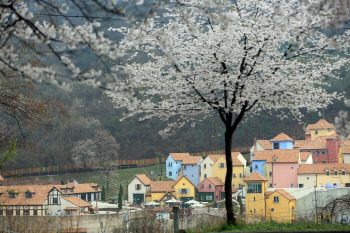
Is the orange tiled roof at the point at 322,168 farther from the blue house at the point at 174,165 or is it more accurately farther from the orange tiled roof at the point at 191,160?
the blue house at the point at 174,165

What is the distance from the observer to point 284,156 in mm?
38062

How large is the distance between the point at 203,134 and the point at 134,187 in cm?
3507

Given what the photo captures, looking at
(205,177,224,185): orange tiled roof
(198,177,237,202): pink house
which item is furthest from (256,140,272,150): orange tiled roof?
(198,177,237,202): pink house

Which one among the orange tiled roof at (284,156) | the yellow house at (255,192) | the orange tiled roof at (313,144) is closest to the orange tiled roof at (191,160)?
the orange tiled roof at (284,156)

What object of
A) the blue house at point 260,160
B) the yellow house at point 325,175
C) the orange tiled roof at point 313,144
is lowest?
the yellow house at point 325,175

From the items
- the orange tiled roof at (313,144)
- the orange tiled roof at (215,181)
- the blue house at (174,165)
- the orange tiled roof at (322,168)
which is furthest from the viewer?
the blue house at (174,165)

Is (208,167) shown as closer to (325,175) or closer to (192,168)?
(192,168)

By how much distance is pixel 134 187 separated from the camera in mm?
38906

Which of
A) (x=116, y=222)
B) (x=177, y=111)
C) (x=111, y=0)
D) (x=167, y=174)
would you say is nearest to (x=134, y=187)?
(x=167, y=174)

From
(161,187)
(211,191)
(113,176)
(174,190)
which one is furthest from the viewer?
(113,176)

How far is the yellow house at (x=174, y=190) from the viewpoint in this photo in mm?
37156

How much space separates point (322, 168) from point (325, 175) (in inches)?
31.4

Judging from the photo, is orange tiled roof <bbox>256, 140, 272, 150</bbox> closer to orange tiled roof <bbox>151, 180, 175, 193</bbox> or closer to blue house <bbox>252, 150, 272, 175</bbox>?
blue house <bbox>252, 150, 272, 175</bbox>

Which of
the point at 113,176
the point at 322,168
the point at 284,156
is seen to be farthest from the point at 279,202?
the point at 113,176
